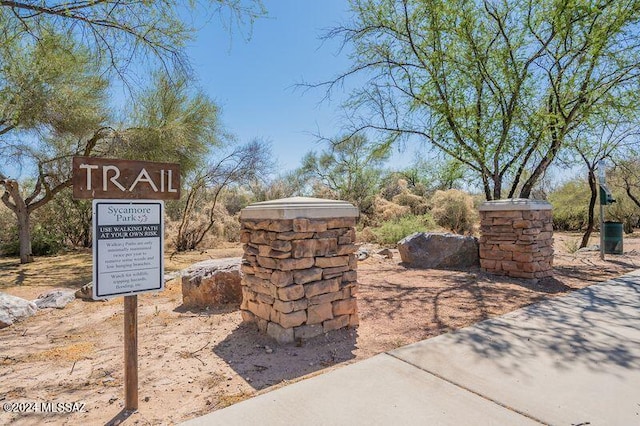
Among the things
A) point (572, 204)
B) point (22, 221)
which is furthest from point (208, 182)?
point (572, 204)

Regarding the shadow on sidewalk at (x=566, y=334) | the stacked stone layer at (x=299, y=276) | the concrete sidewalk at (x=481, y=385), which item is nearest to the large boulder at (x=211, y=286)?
the stacked stone layer at (x=299, y=276)

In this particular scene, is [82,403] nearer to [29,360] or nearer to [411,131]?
[29,360]

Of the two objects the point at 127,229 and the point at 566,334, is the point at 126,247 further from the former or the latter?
the point at 566,334

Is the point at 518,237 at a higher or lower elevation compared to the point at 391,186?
lower

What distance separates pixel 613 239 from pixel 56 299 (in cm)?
1132

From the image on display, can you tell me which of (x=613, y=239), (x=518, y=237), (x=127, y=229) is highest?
(x=127, y=229)

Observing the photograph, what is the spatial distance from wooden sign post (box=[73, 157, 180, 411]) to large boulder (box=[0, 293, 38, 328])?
10.2 feet

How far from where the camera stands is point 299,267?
3.32 meters

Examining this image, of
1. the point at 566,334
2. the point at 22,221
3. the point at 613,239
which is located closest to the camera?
the point at 566,334

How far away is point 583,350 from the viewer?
3072mm

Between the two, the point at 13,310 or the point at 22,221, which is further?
the point at 22,221

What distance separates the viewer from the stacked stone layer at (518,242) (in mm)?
5801

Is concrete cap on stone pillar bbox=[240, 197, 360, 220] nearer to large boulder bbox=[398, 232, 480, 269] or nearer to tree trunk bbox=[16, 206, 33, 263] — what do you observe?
large boulder bbox=[398, 232, 480, 269]

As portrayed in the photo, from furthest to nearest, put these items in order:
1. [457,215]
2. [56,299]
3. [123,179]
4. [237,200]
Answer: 1. [237,200]
2. [457,215]
3. [56,299]
4. [123,179]
